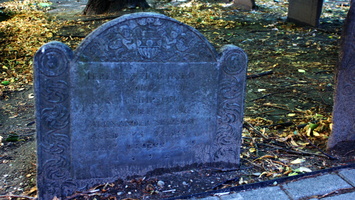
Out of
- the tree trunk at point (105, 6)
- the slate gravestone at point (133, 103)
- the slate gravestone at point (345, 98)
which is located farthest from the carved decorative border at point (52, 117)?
the tree trunk at point (105, 6)

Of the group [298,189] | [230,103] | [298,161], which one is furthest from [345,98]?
[230,103]

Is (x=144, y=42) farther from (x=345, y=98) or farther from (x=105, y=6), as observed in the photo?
(x=105, y=6)

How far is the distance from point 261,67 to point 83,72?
13.5 feet

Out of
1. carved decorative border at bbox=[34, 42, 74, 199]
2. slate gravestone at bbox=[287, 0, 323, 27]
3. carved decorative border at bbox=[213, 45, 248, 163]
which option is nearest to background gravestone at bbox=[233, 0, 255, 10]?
slate gravestone at bbox=[287, 0, 323, 27]

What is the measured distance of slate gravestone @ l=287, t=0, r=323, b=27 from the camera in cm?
900

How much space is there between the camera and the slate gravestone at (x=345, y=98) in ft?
11.1

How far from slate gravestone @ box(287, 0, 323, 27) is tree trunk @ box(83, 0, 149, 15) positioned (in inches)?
162

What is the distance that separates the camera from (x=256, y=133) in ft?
13.6

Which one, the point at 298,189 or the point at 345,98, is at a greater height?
the point at 345,98

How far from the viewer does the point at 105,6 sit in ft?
33.6

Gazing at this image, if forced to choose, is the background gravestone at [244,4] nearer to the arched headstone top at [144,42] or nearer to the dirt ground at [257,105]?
the dirt ground at [257,105]

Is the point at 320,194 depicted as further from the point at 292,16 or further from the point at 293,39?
the point at 292,16

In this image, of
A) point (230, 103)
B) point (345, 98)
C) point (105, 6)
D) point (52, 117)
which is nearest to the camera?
point (52, 117)

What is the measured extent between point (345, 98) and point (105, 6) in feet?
26.0
